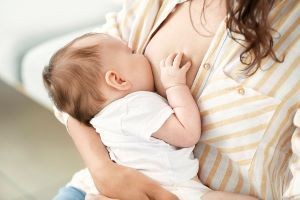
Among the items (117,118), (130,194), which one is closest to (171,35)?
(117,118)

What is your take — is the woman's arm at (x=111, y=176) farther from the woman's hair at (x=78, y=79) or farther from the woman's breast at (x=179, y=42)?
the woman's breast at (x=179, y=42)

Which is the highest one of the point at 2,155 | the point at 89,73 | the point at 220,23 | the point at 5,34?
the point at 220,23

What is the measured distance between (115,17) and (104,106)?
340mm

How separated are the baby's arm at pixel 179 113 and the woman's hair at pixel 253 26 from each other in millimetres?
123

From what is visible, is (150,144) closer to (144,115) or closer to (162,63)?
(144,115)

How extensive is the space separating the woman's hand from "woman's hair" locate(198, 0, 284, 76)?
0.30 m

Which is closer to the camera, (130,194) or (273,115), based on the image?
(273,115)

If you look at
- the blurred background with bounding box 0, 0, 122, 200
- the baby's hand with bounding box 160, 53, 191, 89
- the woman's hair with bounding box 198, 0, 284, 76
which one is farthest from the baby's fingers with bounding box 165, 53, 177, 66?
the blurred background with bounding box 0, 0, 122, 200

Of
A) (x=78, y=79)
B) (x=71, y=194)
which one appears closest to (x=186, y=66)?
(x=78, y=79)

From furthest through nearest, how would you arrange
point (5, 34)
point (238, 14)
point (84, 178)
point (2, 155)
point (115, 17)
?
point (2, 155), point (5, 34), point (115, 17), point (84, 178), point (238, 14)

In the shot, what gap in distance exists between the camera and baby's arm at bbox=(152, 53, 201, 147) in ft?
2.86

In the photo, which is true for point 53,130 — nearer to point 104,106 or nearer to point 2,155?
point 2,155

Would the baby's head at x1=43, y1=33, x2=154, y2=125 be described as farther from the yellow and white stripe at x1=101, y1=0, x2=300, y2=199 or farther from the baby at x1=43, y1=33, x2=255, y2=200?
the yellow and white stripe at x1=101, y1=0, x2=300, y2=199

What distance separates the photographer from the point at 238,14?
2.70ft
